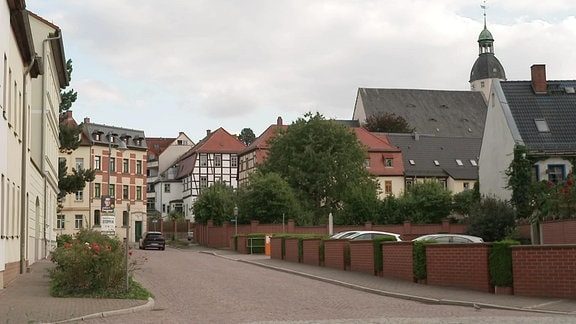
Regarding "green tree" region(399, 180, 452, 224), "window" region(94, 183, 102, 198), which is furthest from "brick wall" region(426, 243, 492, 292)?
"window" region(94, 183, 102, 198)

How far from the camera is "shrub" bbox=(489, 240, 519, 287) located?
20.0 metres

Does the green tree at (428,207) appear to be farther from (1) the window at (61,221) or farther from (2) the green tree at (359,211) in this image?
(1) the window at (61,221)

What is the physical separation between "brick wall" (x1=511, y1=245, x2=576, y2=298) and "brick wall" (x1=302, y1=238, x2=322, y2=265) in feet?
49.6

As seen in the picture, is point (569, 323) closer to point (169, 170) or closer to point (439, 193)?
point (439, 193)

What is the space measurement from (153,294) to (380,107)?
3946 inches

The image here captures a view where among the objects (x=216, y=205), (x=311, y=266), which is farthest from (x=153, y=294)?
(x=216, y=205)

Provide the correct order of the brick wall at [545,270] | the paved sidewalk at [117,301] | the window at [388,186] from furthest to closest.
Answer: the window at [388,186], the brick wall at [545,270], the paved sidewalk at [117,301]

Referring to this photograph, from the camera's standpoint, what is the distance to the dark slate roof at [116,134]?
85.1 metres

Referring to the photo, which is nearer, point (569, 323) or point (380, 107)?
point (569, 323)

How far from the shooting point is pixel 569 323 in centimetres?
1402

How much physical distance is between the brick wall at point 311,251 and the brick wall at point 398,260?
802 cm

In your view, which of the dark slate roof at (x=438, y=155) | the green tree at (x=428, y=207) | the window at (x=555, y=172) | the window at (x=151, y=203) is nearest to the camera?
the window at (x=555, y=172)

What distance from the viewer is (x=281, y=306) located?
59.0ft

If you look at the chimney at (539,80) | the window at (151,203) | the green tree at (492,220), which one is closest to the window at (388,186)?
the chimney at (539,80)
